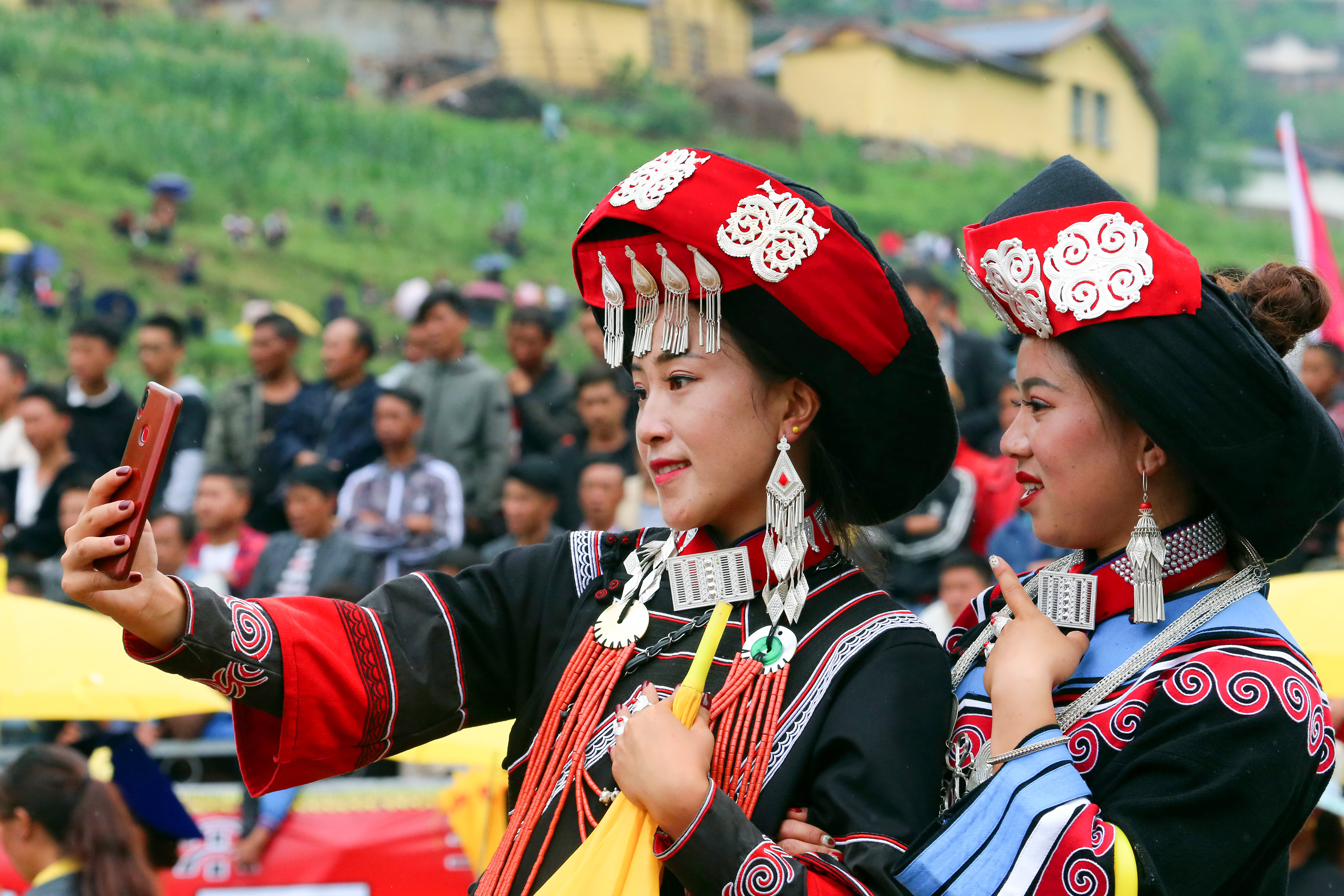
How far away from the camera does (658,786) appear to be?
201 centimetres

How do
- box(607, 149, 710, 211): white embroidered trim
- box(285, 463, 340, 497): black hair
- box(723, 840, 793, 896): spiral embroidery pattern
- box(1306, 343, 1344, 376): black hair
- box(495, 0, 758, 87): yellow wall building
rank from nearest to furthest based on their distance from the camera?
box(723, 840, 793, 896): spiral embroidery pattern, box(607, 149, 710, 211): white embroidered trim, box(1306, 343, 1344, 376): black hair, box(285, 463, 340, 497): black hair, box(495, 0, 758, 87): yellow wall building

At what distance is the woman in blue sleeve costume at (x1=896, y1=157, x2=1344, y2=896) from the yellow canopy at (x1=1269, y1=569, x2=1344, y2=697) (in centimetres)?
212

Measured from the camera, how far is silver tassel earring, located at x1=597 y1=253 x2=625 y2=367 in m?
2.41

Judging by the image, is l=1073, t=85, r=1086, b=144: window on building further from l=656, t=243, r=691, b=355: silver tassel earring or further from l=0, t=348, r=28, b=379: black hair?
l=656, t=243, r=691, b=355: silver tassel earring

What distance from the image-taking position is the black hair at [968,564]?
581 centimetres

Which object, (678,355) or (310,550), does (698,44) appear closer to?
(310,550)

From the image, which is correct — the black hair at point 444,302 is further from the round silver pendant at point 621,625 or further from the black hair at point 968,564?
the round silver pendant at point 621,625

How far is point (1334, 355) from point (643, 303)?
478 cm

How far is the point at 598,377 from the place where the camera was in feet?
22.5

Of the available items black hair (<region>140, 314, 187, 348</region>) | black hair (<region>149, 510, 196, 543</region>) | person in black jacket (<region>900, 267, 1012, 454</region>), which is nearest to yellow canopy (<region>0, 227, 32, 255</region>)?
black hair (<region>140, 314, 187, 348</region>)

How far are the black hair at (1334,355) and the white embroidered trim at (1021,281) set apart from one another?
4.41 metres

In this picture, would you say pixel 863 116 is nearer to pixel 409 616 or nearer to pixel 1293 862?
pixel 1293 862

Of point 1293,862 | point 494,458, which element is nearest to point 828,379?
point 1293,862

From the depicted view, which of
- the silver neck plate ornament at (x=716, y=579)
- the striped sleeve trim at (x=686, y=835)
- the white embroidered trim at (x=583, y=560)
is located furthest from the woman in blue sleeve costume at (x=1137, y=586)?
the white embroidered trim at (x=583, y=560)
